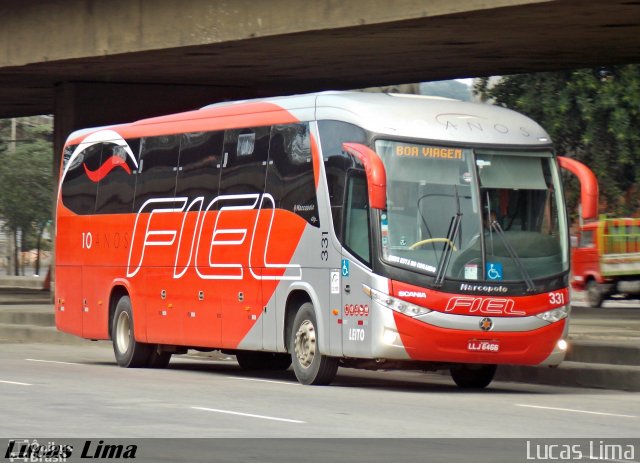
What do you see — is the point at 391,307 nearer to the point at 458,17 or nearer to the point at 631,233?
the point at 458,17

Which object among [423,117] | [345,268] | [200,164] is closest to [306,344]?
[345,268]

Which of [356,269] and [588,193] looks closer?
[356,269]

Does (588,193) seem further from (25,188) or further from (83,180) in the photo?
(25,188)

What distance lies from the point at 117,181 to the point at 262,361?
346cm

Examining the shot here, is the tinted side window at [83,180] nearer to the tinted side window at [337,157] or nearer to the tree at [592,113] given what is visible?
the tinted side window at [337,157]

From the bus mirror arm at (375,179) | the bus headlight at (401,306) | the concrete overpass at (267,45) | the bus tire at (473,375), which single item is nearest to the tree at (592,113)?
the concrete overpass at (267,45)

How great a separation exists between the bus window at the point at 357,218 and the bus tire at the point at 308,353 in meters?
1.17

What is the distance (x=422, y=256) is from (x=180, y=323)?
4.94 m

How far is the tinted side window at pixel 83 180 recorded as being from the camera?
22938 millimetres

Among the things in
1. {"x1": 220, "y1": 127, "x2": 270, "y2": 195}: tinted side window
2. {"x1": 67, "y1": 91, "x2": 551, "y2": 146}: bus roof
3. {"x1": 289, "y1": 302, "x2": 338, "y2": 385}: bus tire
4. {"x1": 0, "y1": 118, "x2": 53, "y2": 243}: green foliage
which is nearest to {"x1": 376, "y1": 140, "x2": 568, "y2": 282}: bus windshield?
{"x1": 67, "y1": 91, "x2": 551, "y2": 146}: bus roof

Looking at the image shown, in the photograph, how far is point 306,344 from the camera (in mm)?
17719

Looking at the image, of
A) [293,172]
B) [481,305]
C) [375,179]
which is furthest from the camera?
[293,172]

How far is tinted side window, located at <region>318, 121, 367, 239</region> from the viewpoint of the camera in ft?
56.0

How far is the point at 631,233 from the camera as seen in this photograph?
1591 inches
